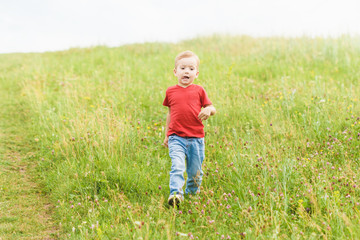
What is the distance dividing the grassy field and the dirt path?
0.55ft

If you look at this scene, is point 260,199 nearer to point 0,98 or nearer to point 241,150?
point 241,150

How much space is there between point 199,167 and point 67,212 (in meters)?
1.74

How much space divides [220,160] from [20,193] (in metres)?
3.00

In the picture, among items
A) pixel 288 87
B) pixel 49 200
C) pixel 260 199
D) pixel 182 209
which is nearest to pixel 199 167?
pixel 182 209

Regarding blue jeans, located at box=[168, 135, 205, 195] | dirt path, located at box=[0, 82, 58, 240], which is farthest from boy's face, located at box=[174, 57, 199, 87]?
dirt path, located at box=[0, 82, 58, 240]

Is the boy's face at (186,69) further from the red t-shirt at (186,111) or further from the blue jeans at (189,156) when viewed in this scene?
the blue jeans at (189,156)

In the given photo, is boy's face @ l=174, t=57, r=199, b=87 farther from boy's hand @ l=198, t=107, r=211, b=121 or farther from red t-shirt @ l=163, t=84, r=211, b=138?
boy's hand @ l=198, t=107, r=211, b=121

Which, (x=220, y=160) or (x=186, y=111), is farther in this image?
→ (x=220, y=160)

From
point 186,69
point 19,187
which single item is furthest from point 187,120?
point 19,187

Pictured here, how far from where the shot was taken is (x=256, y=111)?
6.32m

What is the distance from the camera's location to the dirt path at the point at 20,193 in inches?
145

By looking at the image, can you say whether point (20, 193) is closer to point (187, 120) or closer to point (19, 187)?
point (19, 187)

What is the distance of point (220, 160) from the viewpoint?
481 centimetres

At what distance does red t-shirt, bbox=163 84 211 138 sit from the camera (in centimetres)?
391
